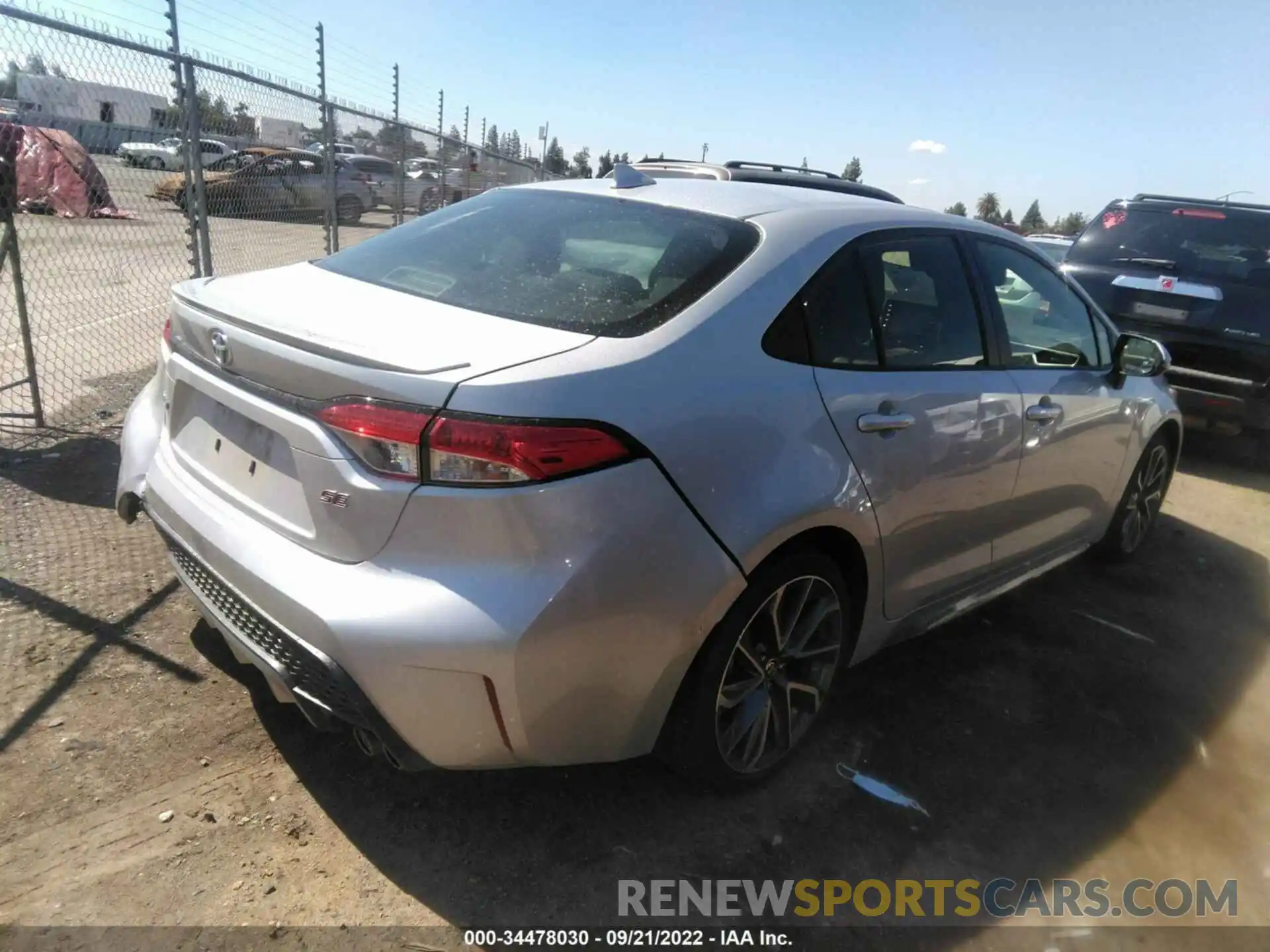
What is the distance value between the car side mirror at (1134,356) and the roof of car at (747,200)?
121 cm

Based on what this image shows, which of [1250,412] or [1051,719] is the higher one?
[1250,412]

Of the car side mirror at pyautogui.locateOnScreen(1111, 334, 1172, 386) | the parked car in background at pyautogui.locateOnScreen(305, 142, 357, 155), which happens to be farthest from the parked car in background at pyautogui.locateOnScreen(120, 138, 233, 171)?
the car side mirror at pyautogui.locateOnScreen(1111, 334, 1172, 386)

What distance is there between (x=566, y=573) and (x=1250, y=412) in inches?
253

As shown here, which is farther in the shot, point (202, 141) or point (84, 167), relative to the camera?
point (202, 141)

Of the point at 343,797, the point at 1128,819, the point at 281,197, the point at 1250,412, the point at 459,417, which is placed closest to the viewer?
the point at 459,417

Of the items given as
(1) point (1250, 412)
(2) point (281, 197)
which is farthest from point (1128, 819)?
(2) point (281, 197)

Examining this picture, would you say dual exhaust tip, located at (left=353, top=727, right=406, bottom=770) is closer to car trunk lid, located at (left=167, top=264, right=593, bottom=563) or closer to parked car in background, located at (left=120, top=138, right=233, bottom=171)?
car trunk lid, located at (left=167, top=264, right=593, bottom=563)

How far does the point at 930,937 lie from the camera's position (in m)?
2.35

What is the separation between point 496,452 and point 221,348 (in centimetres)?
95

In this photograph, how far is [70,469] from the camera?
4578 mm

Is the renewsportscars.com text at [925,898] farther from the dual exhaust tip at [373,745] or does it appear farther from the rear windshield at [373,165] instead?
the rear windshield at [373,165]

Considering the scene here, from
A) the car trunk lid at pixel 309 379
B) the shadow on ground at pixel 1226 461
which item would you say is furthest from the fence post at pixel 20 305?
the shadow on ground at pixel 1226 461

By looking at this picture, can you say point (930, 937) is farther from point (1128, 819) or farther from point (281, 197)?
point (281, 197)

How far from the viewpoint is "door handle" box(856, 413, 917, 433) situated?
2689 mm
